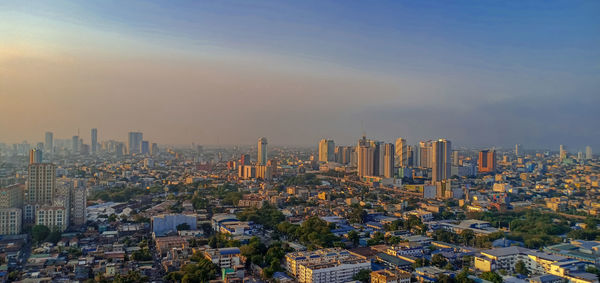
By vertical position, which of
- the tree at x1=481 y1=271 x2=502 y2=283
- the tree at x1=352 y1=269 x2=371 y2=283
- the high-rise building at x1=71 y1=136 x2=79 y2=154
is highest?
the high-rise building at x1=71 y1=136 x2=79 y2=154

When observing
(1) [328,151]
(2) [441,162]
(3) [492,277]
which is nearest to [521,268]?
(3) [492,277]

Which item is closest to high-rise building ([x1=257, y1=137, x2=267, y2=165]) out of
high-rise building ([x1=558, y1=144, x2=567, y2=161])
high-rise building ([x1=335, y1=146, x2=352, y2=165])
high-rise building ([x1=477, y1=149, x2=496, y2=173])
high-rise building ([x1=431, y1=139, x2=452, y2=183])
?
high-rise building ([x1=335, y1=146, x2=352, y2=165])

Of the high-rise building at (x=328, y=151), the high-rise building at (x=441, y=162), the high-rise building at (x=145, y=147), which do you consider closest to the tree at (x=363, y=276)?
the high-rise building at (x=441, y=162)

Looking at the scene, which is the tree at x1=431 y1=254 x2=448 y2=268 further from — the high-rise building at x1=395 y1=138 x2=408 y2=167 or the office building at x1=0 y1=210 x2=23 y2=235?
the high-rise building at x1=395 y1=138 x2=408 y2=167

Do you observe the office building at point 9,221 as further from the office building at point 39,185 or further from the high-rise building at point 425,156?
the high-rise building at point 425,156

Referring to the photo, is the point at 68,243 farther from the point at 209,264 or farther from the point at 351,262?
the point at 351,262

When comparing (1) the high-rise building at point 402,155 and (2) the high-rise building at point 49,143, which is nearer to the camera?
(2) the high-rise building at point 49,143
